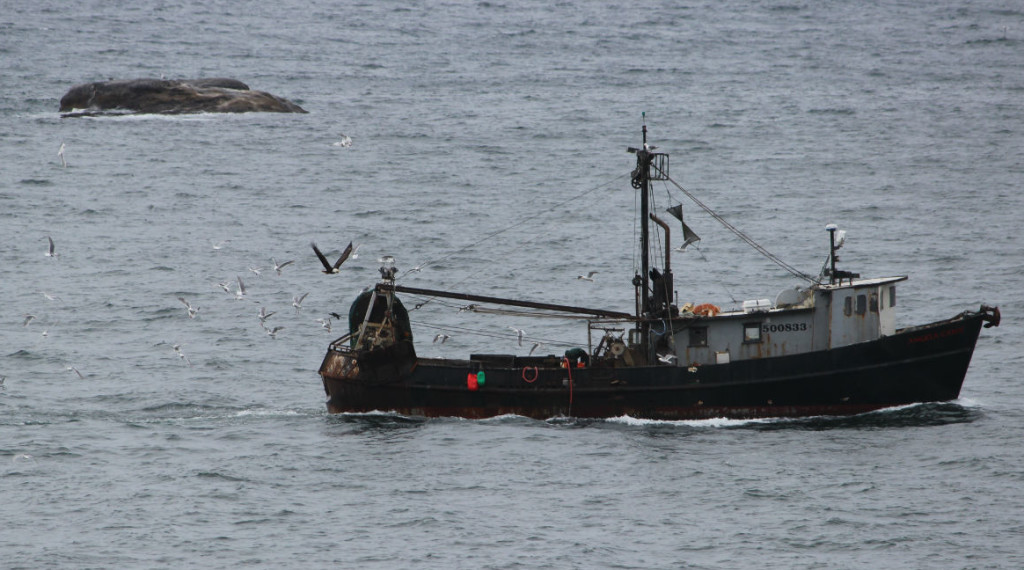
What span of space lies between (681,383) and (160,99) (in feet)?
220

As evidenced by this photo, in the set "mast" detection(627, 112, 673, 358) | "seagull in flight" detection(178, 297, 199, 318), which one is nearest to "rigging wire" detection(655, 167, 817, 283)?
"mast" detection(627, 112, 673, 358)

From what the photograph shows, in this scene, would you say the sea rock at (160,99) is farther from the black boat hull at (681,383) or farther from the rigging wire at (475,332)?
the black boat hull at (681,383)

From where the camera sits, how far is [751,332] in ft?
135

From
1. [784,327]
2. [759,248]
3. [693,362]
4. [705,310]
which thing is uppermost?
[759,248]

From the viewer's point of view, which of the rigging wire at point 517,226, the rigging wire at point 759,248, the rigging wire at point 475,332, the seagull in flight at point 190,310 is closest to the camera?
the rigging wire at point 759,248

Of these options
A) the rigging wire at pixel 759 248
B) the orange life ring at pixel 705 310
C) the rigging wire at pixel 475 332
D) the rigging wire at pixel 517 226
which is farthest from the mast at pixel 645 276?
the rigging wire at pixel 517 226

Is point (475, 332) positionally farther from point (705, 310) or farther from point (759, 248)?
point (759, 248)

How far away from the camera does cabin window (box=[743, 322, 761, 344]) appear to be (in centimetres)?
4103

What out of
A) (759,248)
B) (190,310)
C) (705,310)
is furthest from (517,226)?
(705,310)

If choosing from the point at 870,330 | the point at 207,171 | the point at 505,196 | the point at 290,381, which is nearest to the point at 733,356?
the point at 870,330

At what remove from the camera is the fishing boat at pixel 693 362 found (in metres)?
40.8

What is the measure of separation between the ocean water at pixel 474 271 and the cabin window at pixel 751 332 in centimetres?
280

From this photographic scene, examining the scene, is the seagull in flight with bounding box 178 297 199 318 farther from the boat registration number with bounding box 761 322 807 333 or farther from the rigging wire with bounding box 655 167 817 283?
the boat registration number with bounding box 761 322 807 333

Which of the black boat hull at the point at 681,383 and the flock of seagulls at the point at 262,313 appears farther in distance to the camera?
the flock of seagulls at the point at 262,313
